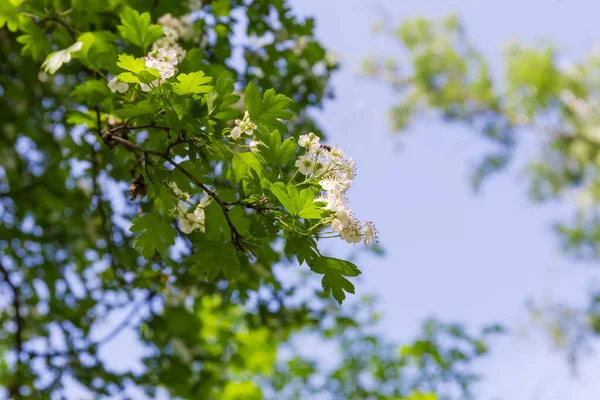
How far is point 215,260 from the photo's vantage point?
5.03 feet

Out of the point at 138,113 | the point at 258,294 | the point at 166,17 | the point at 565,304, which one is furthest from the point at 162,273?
the point at 565,304

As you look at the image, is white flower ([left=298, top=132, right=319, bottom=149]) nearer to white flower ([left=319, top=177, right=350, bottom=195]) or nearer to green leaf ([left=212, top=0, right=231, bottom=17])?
white flower ([left=319, top=177, right=350, bottom=195])

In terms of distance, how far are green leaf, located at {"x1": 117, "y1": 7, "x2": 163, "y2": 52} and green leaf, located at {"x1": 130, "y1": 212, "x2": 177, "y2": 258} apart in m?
0.60

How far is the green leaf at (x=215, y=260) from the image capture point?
1524 millimetres

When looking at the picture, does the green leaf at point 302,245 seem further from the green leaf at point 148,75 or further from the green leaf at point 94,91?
the green leaf at point 94,91

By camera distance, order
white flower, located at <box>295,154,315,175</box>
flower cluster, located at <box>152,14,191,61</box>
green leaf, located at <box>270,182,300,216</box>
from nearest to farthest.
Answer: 1. green leaf, located at <box>270,182,300,216</box>
2. white flower, located at <box>295,154,315,175</box>
3. flower cluster, located at <box>152,14,191,61</box>

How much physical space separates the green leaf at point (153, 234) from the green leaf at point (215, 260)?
0.20 meters

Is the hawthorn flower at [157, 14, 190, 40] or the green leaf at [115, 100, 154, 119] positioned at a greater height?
the hawthorn flower at [157, 14, 190, 40]

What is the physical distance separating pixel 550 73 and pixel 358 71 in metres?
4.70

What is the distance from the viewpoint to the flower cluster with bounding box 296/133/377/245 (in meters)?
1.40

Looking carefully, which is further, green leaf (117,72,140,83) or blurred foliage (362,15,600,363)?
blurred foliage (362,15,600,363)

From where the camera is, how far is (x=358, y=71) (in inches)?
630

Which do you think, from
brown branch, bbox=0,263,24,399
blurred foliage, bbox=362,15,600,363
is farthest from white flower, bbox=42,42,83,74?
blurred foliage, bbox=362,15,600,363

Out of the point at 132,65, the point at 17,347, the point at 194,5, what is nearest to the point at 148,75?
the point at 132,65
